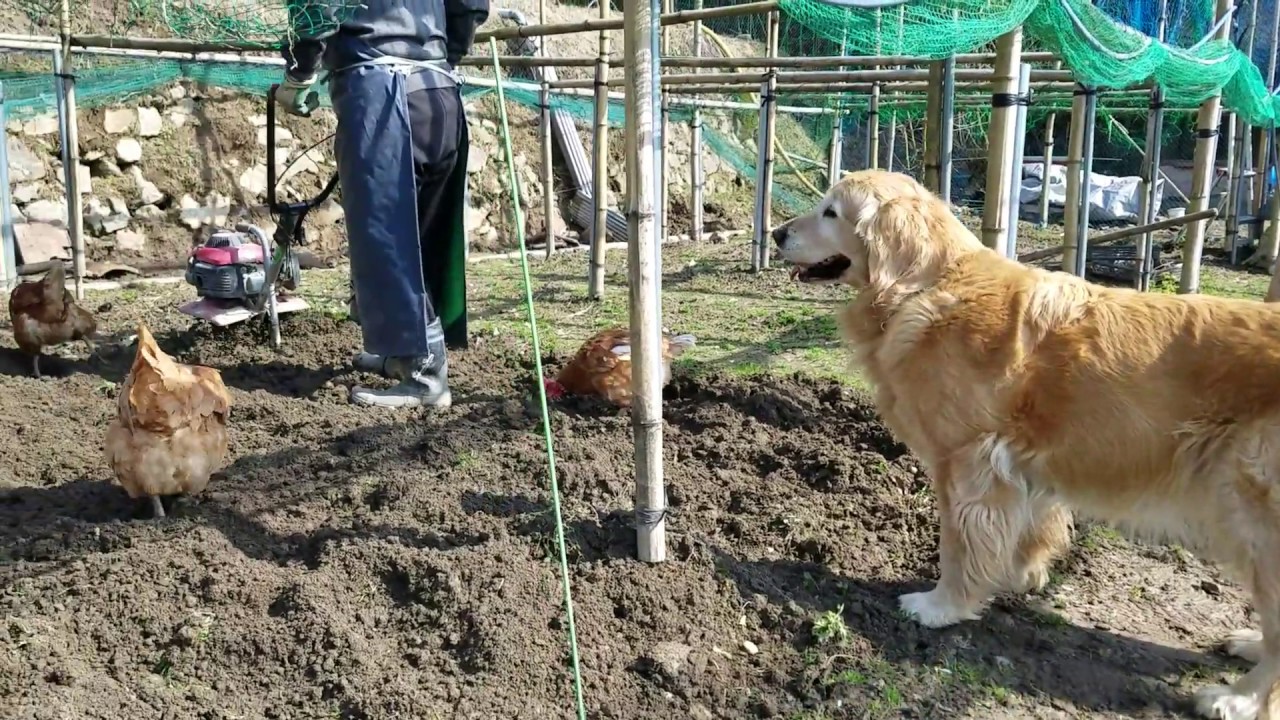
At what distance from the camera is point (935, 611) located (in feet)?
10.5

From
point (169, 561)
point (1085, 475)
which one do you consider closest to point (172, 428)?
point (169, 561)

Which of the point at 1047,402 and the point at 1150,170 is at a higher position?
the point at 1150,170

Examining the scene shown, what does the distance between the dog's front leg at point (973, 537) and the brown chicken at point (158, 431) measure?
261cm

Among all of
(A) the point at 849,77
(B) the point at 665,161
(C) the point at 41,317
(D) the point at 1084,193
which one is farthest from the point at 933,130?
(B) the point at 665,161

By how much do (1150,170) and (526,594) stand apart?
8857 mm

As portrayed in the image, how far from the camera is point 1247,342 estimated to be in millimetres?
2791

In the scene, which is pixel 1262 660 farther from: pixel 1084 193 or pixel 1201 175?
pixel 1201 175

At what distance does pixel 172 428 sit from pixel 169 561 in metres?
0.52

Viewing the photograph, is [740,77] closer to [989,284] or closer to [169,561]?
[989,284]

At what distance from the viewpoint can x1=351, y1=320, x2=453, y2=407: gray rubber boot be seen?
16.5ft

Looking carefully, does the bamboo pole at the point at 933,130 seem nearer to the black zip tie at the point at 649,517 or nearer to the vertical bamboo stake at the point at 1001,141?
the vertical bamboo stake at the point at 1001,141

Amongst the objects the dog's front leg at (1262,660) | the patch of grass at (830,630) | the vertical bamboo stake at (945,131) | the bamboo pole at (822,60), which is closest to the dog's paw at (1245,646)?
the dog's front leg at (1262,660)

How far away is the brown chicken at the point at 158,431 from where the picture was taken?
3.32 meters

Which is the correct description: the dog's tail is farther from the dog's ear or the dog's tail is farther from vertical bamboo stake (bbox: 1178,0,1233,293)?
vertical bamboo stake (bbox: 1178,0,1233,293)
